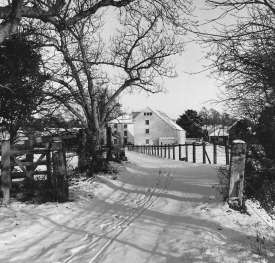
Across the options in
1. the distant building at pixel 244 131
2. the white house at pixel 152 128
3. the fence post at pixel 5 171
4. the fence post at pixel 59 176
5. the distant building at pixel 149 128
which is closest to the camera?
the fence post at pixel 5 171

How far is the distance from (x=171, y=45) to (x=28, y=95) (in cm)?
1284

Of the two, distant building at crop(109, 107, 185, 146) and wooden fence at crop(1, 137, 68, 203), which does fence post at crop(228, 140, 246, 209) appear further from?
distant building at crop(109, 107, 185, 146)

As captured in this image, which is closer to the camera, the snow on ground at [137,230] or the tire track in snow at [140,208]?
the snow on ground at [137,230]

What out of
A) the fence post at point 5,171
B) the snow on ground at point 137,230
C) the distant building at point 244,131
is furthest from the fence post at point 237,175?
the fence post at point 5,171

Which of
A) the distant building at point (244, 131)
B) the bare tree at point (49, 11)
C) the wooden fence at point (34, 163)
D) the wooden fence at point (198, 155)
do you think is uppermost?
the bare tree at point (49, 11)

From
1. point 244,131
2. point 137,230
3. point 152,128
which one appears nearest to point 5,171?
point 137,230

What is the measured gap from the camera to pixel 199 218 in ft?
24.9

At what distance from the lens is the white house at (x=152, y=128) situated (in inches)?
4063

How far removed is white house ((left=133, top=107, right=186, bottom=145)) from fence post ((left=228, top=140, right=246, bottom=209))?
9321 cm

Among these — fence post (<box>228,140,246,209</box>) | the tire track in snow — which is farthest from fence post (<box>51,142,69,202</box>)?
fence post (<box>228,140,246,209</box>)

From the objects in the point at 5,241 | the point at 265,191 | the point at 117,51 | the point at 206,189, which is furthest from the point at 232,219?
the point at 117,51

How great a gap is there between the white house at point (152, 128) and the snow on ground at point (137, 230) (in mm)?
92590

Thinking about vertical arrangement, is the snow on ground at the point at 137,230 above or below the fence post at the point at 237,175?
below

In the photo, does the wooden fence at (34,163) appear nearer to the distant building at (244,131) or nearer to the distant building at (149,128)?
the distant building at (244,131)
